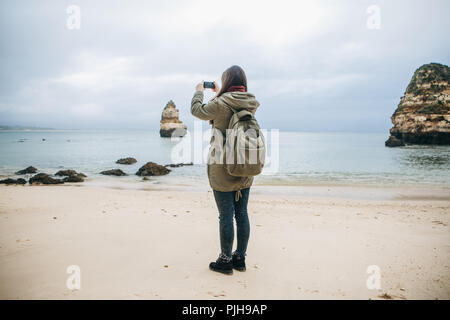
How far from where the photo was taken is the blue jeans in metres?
2.83

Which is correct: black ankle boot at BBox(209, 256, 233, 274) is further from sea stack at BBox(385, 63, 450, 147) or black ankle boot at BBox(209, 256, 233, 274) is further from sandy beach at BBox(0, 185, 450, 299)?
sea stack at BBox(385, 63, 450, 147)

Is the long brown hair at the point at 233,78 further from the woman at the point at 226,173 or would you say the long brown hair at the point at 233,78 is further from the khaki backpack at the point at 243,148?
the khaki backpack at the point at 243,148

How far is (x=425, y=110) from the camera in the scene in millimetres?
48438

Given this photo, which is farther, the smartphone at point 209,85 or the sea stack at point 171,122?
the sea stack at point 171,122

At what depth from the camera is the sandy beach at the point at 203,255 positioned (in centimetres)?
262

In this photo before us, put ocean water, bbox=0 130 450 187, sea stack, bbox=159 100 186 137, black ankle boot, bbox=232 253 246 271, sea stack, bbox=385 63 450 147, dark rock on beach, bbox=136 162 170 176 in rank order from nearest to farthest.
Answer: black ankle boot, bbox=232 253 246 271 → ocean water, bbox=0 130 450 187 → dark rock on beach, bbox=136 162 170 176 → sea stack, bbox=385 63 450 147 → sea stack, bbox=159 100 186 137

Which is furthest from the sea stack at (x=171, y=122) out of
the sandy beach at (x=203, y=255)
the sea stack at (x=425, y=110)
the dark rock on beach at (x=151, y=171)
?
the sandy beach at (x=203, y=255)

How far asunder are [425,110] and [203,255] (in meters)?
59.2

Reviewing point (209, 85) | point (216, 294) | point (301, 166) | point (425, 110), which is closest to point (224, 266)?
point (216, 294)

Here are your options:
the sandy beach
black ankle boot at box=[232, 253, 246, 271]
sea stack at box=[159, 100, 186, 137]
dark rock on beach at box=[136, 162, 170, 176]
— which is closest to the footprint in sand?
the sandy beach

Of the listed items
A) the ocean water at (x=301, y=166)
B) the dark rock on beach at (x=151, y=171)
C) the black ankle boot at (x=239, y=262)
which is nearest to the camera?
the black ankle boot at (x=239, y=262)

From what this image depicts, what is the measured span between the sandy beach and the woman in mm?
411

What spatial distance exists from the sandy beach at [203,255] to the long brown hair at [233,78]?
210 centimetres
